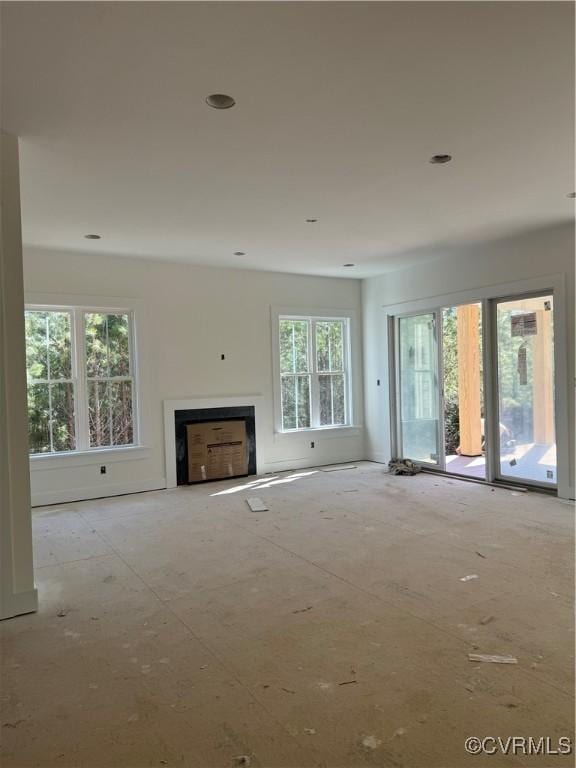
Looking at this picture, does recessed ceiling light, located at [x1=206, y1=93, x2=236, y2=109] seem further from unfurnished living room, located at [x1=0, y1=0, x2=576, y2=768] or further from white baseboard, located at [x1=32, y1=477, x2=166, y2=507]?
white baseboard, located at [x1=32, y1=477, x2=166, y2=507]

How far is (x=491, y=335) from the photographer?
605cm

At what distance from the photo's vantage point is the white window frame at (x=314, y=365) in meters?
7.22

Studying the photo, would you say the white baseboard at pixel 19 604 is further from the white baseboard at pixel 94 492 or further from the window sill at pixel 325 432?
the window sill at pixel 325 432

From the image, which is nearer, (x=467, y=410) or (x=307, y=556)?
(x=307, y=556)

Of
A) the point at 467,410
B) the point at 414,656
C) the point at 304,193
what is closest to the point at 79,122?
the point at 304,193

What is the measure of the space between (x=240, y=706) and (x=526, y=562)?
2340 mm

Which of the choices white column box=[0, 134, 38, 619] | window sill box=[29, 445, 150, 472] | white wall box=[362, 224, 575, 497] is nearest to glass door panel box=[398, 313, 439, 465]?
white wall box=[362, 224, 575, 497]

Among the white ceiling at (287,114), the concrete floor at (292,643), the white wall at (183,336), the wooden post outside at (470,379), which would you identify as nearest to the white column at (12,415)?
the concrete floor at (292,643)

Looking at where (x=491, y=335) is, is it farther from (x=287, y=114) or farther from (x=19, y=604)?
(x=19, y=604)

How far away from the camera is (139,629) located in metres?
2.82

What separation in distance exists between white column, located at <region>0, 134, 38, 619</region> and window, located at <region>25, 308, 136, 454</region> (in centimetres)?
284

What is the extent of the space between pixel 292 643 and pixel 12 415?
1.99 m

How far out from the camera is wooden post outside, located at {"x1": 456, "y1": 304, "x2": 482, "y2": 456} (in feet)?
27.1

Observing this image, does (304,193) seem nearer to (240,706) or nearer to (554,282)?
(554,282)
